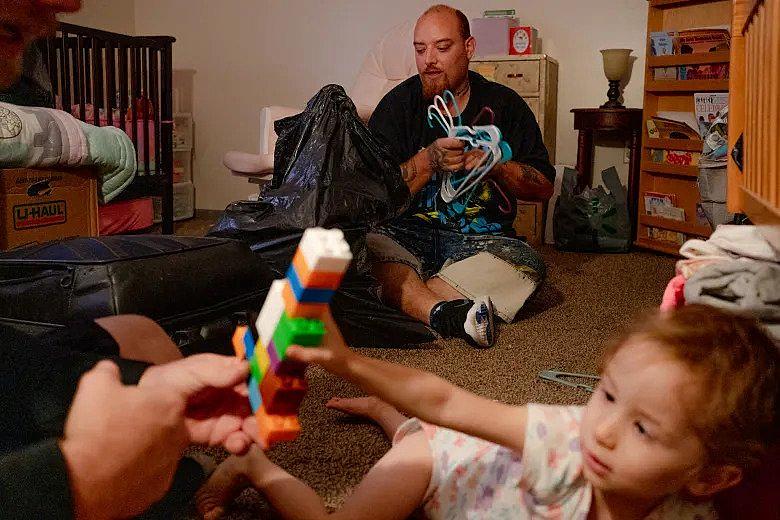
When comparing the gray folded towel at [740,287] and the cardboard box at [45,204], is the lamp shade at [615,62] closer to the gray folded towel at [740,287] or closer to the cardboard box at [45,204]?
the cardboard box at [45,204]

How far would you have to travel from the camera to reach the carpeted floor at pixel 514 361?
1232 millimetres

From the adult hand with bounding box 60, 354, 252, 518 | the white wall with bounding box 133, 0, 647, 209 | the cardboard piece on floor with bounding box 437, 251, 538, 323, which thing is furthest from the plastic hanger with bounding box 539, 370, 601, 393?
the white wall with bounding box 133, 0, 647, 209

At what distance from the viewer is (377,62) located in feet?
12.1

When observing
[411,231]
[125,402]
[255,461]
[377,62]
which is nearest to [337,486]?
[255,461]

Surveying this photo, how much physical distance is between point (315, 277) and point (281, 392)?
0.11 meters

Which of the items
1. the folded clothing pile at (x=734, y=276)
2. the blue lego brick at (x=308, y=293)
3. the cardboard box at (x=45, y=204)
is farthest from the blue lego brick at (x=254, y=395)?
the cardboard box at (x=45, y=204)

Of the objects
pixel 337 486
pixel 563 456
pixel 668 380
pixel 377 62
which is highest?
pixel 377 62

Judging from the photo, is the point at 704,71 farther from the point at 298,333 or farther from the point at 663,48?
the point at 298,333

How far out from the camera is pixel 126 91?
3.41 meters

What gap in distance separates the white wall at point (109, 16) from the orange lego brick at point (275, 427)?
4152mm

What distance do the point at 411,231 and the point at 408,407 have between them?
5.02 ft

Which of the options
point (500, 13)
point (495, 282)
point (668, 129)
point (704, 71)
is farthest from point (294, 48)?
point (495, 282)

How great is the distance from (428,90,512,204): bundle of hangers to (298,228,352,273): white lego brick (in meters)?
1.61

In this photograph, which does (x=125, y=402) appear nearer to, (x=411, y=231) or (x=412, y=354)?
(x=412, y=354)
